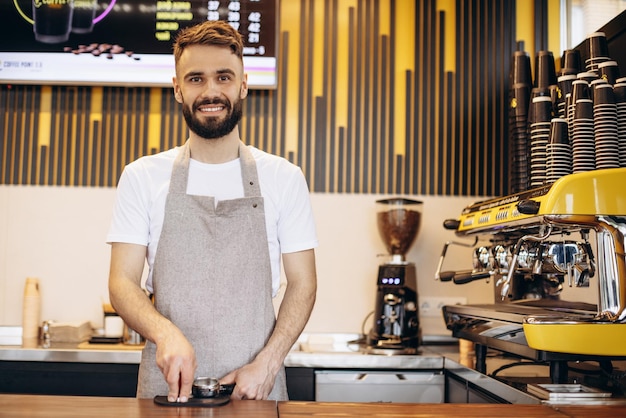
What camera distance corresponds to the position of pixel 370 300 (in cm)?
340

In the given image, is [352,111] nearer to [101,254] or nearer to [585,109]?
[101,254]

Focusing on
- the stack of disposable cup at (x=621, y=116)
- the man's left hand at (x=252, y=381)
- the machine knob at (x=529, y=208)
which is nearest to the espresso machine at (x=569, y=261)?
the machine knob at (x=529, y=208)

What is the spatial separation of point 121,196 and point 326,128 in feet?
5.22

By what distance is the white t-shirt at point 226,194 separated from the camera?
2043 mm

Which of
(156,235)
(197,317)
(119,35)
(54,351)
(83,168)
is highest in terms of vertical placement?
(119,35)

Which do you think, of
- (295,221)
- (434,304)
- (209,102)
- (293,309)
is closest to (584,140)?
(295,221)

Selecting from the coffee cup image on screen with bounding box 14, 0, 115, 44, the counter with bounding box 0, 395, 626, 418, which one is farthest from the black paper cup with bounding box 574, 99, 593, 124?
the coffee cup image on screen with bounding box 14, 0, 115, 44

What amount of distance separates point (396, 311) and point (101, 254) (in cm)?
136

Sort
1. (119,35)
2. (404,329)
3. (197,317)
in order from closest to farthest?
(197,317) < (404,329) < (119,35)

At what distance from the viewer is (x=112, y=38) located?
3342mm

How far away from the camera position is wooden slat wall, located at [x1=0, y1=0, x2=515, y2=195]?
342cm

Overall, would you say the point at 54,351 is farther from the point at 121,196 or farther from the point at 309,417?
the point at 309,417

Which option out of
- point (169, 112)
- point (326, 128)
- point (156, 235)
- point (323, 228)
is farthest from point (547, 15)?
Answer: point (156, 235)

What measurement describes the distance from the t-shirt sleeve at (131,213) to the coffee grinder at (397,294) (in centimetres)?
130
